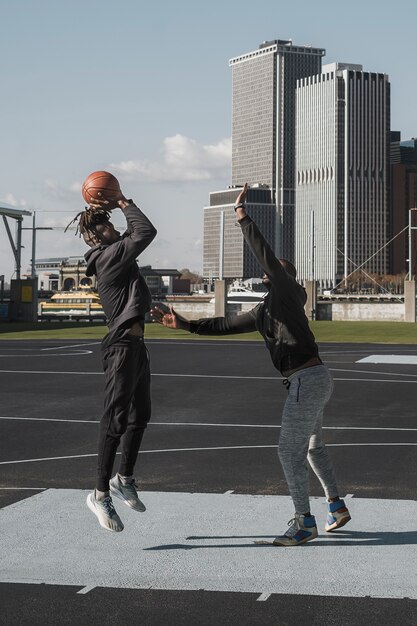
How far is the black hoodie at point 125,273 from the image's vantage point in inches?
249

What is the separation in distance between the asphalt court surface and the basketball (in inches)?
90.8

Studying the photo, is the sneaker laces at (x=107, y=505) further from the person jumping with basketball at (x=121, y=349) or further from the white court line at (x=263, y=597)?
the white court line at (x=263, y=597)

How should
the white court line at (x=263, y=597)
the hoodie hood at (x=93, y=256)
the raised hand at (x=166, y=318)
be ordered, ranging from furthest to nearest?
1. the raised hand at (x=166, y=318)
2. the hoodie hood at (x=93, y=256)
3. the white court line at (x=263, y=597)

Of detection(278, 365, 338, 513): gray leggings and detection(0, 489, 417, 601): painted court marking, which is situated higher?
detection(278, 365, 338, 513): gray leggings

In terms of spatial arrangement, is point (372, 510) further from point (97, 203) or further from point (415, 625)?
point (97, 203)

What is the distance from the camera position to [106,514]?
6266 mm

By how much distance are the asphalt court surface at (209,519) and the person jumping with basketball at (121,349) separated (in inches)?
12.4

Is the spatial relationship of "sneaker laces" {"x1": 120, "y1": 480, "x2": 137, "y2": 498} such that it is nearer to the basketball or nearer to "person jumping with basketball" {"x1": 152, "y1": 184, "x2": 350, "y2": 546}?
"person jumping with basketball" {"x1": 152, "y1": 184, "x2": 350, "y2": 546}

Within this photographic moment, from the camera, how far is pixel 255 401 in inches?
635

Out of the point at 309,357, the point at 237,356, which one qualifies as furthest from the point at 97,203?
the point at 237,356

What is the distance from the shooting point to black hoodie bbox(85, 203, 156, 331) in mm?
6316

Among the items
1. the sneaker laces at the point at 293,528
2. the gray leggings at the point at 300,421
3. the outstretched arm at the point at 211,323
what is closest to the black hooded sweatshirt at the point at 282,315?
→ the gray leggings at the point at 300,421

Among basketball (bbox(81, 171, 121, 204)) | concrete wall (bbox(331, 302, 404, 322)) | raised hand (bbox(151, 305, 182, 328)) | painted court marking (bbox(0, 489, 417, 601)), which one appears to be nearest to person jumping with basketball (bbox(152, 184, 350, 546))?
painted court marking (bbox(0, 489, 417, 601))

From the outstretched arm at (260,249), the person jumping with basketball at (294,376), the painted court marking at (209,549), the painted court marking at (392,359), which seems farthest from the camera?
the painted court marking at (392,359)
